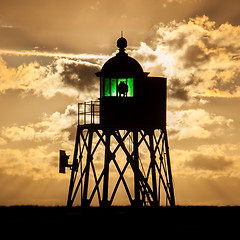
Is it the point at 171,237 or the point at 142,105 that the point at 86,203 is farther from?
the point at 171,237

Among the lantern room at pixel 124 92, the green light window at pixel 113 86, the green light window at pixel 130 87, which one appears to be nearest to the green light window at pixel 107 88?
A: the lantern room at pixel 124 92

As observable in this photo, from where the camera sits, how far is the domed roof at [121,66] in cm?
4203

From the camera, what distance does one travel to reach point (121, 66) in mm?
42125

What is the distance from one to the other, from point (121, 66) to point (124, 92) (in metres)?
1.81

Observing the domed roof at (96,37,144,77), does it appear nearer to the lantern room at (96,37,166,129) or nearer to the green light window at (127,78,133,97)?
the lantern room at (96,37,166,129)

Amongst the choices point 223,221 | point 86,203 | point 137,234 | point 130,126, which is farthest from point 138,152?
point 137,234

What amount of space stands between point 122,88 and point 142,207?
8.68 m

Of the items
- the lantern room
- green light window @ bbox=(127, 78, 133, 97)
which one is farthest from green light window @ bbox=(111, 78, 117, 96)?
green light window @ bbox=(127, 78, 133, 97)

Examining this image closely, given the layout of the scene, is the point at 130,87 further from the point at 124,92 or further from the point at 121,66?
the point at 121,66

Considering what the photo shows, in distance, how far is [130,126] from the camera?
42.9m

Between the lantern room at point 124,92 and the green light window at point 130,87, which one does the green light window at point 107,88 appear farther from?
the green light window at point 130,87

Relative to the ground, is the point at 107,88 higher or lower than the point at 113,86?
lower

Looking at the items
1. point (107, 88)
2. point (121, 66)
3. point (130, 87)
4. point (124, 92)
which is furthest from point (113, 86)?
point (121, 66)

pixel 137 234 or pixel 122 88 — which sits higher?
pixel 122 88
